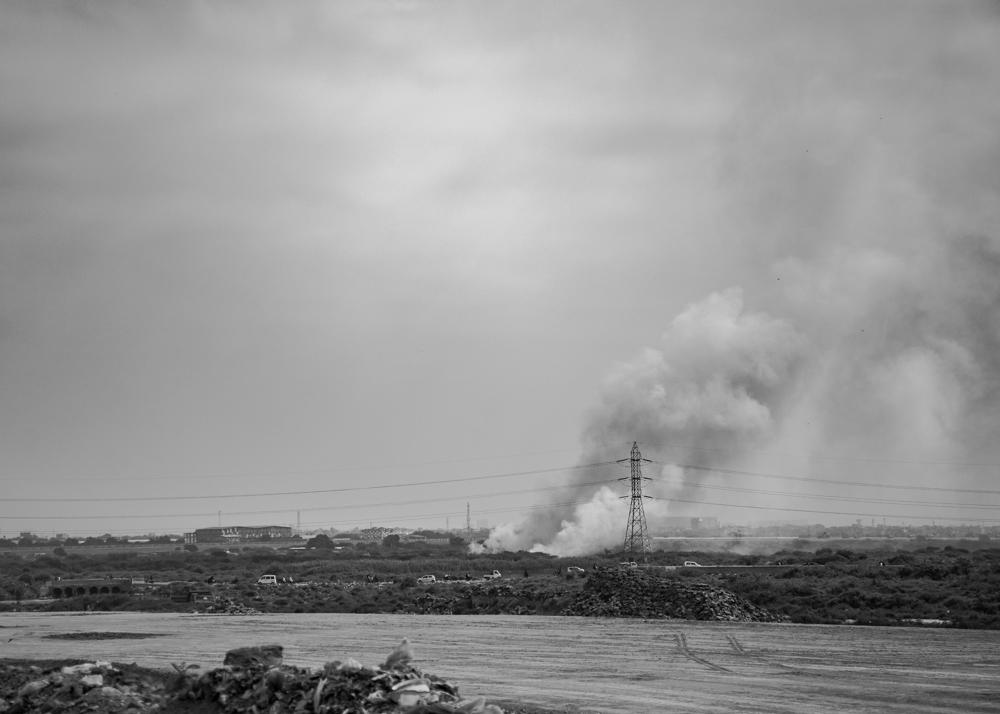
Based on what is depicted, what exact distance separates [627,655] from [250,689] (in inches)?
745

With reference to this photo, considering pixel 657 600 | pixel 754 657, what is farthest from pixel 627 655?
pixel 657 600

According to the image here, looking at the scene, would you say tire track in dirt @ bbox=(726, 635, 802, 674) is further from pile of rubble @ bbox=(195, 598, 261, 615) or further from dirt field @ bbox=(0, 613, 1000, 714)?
pile of rubble @ bbox=(195, 598, 261, 615)

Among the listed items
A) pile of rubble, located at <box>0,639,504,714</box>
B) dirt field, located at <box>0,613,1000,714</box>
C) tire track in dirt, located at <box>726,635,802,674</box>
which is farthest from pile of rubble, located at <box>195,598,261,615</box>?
pile of rubble, located at <box>0,639,504,714</box>

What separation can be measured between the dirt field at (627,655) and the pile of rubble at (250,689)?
533 centimetres

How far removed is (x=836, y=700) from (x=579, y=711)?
308 inches

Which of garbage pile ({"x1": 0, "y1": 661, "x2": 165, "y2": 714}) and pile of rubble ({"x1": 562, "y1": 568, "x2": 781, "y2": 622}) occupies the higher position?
garbage pile ({"x1": 0, "y1": 661, "x2": 165, "y2": 714})

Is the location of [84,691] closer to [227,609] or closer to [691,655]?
[691,655]

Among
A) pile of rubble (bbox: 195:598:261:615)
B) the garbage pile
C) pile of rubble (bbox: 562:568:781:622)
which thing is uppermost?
the garbage pile

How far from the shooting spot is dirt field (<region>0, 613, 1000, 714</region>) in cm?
2730

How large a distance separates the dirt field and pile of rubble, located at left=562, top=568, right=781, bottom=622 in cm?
358

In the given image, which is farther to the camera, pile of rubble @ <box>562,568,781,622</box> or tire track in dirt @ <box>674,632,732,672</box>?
pile of rubble @ <box>562,568,781,622</box>

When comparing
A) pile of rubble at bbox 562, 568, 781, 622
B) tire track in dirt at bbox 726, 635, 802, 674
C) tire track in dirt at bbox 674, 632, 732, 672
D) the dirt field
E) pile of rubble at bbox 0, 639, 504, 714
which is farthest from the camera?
pile of rubble at bbox 562, 568, 781, 622

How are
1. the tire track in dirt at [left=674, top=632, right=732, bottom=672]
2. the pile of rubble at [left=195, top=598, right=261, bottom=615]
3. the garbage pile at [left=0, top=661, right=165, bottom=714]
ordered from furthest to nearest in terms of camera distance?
the pile of rubble at [left=195, top=598, right=261, bottom=615], the tire track in dirt at [left=674, top=632, right=732, bottom=672], the garbage pile at [left=0, top=661, right=165, bottom=714]

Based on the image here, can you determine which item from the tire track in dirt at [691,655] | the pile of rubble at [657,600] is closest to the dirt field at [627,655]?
the tire track in dirt at [691,655]
